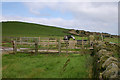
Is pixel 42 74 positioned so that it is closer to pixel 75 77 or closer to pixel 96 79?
pixel 75 77

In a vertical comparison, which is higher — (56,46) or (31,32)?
(31,32)

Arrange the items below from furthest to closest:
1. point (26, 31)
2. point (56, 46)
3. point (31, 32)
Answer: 1. point (26, 31)
2. point (31, 32)
3. point (56, 46)

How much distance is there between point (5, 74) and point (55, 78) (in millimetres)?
2202

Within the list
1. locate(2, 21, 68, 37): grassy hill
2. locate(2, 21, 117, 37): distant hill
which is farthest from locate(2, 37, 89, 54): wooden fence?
locate(2, 21, 68, 37): grassy hill

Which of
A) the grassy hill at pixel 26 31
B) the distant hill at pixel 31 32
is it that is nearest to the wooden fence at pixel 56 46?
the distant hill at pixel 31 32

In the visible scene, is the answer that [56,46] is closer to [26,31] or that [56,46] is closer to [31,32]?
[31,32]

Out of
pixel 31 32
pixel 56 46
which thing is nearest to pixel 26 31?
pixel 31 32

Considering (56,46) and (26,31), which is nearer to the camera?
(56,46)

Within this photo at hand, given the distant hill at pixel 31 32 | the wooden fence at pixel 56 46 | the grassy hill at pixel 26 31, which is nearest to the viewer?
the wooden fence at pixel 56 46

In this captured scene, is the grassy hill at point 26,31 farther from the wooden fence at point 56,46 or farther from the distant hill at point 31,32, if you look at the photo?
the wooden fence at point 56,46

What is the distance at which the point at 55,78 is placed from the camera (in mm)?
4668

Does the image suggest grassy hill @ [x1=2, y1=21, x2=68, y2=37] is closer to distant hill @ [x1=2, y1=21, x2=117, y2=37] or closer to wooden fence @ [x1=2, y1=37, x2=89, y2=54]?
distant hill @ [x1=2, y1=21, x2=117, y2=37]

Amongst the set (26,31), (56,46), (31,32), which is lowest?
(56,46)

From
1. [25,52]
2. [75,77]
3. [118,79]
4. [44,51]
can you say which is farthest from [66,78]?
[25,52]
